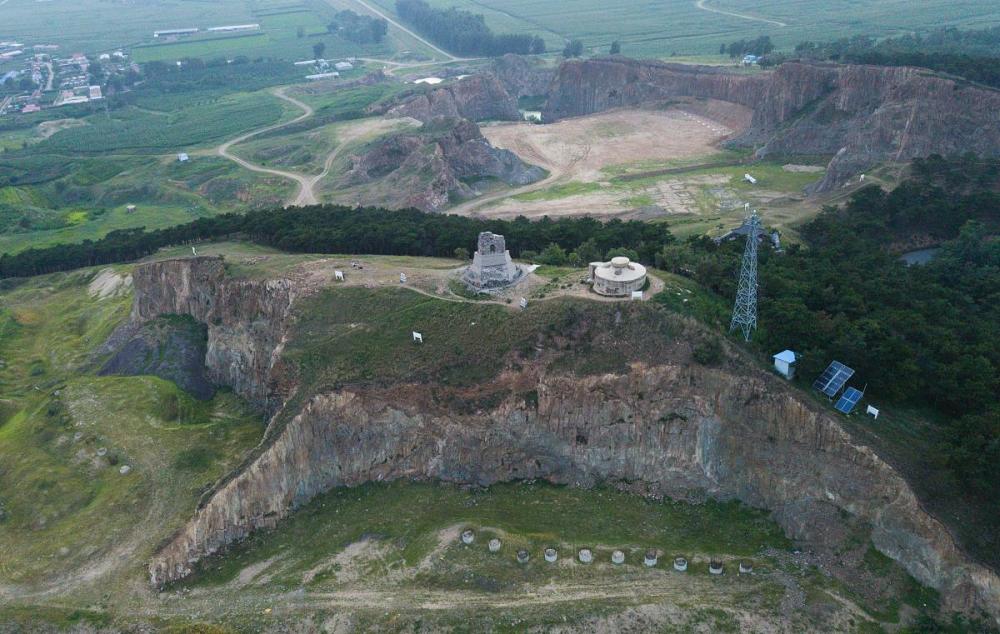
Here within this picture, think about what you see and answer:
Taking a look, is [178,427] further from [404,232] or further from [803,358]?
[803,358]

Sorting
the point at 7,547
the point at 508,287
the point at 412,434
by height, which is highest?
the point at 508,287

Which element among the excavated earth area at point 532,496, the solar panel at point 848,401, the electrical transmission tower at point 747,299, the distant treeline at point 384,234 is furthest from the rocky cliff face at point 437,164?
the solar panel at point 848,401

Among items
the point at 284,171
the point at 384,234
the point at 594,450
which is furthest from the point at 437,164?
the point at 594,450

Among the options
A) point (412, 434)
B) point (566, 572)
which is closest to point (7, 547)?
point (412, 434)

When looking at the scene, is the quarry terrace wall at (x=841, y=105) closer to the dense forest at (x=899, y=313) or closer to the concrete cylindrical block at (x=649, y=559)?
the dense forest at (x=899, y=313)

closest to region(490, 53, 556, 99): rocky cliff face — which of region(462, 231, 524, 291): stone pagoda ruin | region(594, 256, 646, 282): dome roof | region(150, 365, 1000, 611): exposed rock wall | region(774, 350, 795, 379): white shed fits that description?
region(462, 231, 524, 291): stone pagoda ruin
